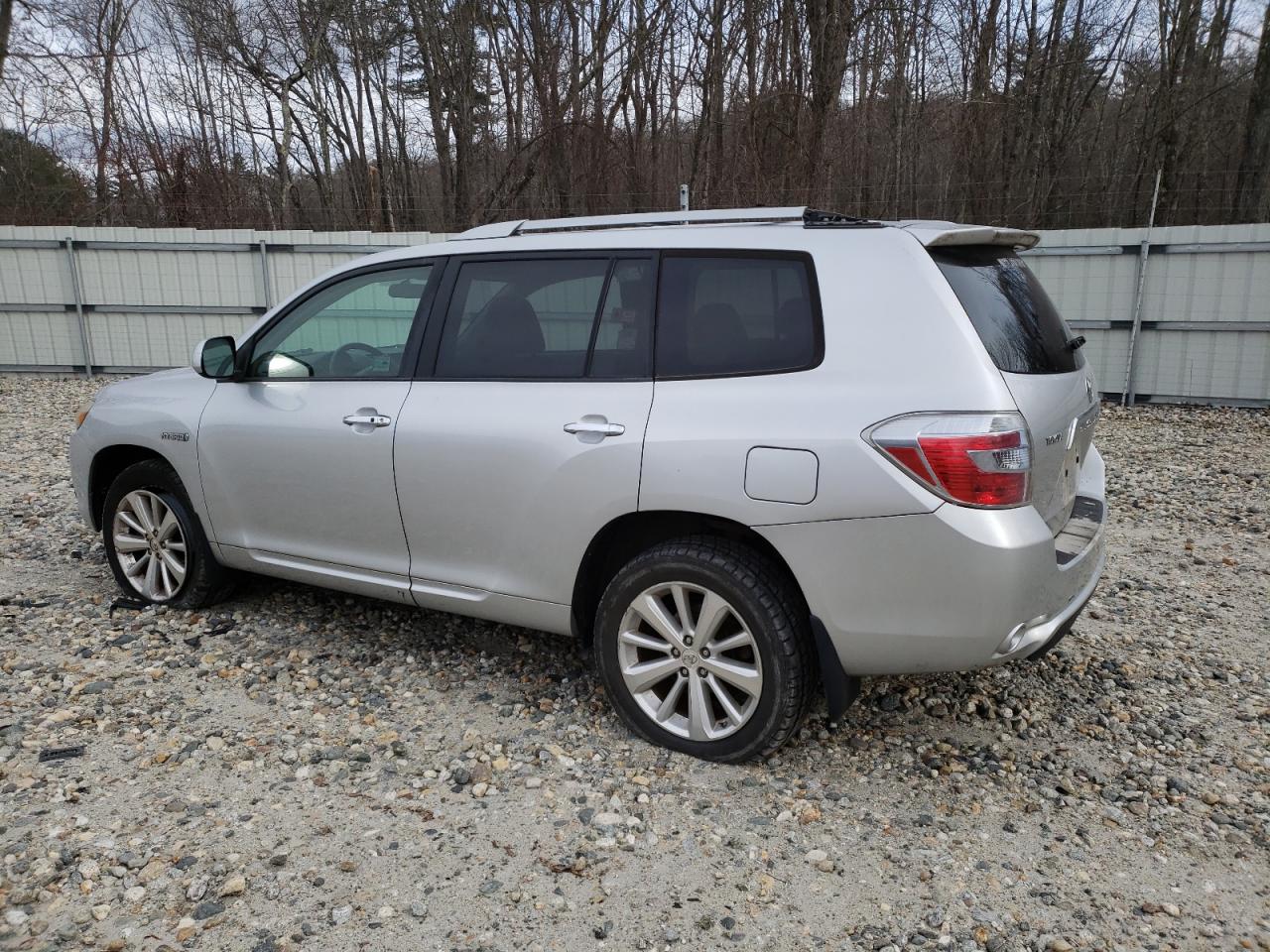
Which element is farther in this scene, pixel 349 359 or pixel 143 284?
pixel 143 284

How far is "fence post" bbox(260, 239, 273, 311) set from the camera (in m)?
13.4

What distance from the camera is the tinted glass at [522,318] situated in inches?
136

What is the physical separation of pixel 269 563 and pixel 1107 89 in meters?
16.2

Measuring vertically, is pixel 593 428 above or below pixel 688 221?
below

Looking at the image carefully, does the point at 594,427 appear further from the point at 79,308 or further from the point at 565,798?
the point at 79,308

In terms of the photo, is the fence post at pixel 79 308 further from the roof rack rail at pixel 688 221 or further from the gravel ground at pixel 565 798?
the roof rack rail at pixel 688 221

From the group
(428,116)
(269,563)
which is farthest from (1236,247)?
(428,116)

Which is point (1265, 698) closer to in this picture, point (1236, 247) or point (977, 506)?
point (977, 506)

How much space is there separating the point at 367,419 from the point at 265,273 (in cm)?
1100

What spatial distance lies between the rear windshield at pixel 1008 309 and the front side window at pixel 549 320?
1.03m

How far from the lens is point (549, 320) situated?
11.7ft

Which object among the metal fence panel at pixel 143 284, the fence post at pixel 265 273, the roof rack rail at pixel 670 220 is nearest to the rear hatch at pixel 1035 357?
the roof rack rail at pixel 670 220

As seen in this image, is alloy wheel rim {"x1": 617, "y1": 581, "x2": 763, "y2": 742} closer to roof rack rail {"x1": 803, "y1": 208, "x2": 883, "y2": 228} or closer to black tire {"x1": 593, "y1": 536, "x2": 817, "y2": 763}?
black tire {"x1": 593, "y1": 536, "x2": 817, "y2": 763}

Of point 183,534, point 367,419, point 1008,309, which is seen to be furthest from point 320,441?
point 1008,309
